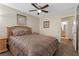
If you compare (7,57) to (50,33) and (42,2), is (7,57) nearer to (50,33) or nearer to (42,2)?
(50,33)

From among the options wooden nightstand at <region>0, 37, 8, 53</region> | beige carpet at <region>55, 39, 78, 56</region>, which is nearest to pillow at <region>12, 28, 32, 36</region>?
wooden nightstand at <region>0, 37, 8, 53</region>

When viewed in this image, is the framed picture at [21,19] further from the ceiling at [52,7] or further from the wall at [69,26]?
the wall at [69,26]

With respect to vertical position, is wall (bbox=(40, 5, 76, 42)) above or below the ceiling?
below

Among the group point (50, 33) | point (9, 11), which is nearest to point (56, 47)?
point (50, 33)

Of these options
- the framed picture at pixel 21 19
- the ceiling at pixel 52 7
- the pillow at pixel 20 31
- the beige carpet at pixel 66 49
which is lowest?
the beige carpet at pixel 66 49

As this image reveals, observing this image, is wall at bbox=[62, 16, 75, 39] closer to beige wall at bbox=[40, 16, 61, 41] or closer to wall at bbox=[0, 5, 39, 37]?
beige wall at bbox=[40, 16, 61, 41]

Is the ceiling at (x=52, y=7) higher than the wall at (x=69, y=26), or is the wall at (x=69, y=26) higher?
the ceiling at (x=52, y=7)

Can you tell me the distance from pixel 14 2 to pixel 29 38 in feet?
1.86

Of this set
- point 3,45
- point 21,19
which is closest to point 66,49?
point 21,19

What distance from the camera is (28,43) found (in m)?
1.29

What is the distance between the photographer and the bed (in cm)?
126

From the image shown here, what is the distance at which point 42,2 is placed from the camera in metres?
1.41

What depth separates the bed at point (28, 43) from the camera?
1.26m

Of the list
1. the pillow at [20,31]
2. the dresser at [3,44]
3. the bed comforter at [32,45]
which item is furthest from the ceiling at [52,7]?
the dresser at [3,44]
